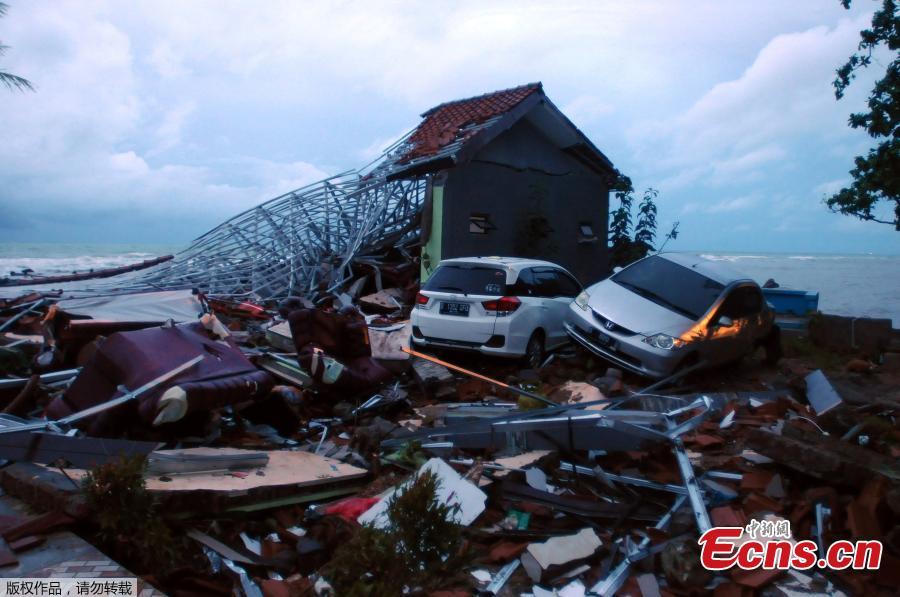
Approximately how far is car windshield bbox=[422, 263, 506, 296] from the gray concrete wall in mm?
5361

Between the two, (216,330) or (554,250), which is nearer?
(216,330)

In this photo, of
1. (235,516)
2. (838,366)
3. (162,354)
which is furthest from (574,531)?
(838,366)

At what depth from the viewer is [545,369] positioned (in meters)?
Answer: 10.1

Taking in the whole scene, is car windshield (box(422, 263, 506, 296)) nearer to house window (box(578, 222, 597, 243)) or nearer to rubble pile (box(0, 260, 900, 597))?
rubble pile (box(0, 260, 900, 597))

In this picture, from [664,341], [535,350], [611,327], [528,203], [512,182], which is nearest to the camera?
[664,341]

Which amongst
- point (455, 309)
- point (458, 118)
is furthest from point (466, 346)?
point (458, 118)

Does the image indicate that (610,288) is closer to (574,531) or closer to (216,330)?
(216,330)

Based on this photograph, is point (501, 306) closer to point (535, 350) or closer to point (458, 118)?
point (535, 350)

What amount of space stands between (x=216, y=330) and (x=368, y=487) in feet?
14.4

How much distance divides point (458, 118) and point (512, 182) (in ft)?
8.86

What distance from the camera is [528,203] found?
57.7ft

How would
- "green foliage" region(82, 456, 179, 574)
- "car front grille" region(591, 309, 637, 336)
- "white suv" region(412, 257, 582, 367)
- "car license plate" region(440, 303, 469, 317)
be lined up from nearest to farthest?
"green foliage" region(82, 456, 179, 574)
"car front grille" region(591, 309, 637, 336)
"white suv" region(412, 257, 582, 367)
"car license plate" region(440, 303, 469, 317)

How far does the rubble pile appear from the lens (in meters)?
3.97

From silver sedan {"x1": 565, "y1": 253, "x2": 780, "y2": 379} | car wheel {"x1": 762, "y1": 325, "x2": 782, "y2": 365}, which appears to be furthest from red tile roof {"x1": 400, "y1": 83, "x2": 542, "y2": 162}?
car wheel {"x1": 762, "y1": 325, "x2": 782, "y2": 365}
